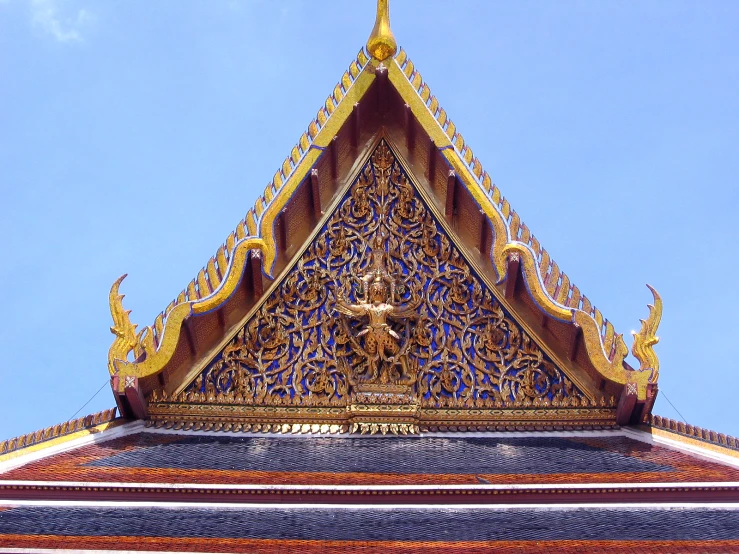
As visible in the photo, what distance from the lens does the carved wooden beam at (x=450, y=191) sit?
8.95 meters

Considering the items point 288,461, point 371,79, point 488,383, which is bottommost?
point 288,461

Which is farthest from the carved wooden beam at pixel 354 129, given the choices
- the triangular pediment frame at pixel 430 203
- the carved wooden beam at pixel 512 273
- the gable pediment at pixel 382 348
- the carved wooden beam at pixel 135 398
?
the carved wooden beam at pixel 135 398

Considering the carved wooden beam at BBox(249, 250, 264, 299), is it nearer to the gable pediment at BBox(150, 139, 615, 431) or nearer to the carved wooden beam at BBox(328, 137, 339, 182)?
the gable pediment at BBox(150, 139, 615, 431)

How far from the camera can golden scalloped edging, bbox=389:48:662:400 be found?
26.3 feet

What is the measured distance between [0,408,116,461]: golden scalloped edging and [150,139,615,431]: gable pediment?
0.36m

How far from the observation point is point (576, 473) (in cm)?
698

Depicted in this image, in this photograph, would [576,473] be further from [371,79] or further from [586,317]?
[371,79]

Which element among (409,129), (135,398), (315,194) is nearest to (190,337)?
(135,398)

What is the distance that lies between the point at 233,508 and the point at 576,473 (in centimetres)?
210

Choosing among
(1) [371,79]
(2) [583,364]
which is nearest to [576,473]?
(2) [583,364]

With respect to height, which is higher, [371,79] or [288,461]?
[371,79]

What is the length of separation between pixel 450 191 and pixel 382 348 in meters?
1.44

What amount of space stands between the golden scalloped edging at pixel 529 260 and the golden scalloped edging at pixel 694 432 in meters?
0.31

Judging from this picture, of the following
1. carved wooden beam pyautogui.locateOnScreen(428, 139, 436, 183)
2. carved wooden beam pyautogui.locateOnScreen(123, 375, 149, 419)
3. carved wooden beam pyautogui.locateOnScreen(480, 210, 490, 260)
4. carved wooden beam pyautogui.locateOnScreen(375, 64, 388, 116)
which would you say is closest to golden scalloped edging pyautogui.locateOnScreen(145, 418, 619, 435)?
carved wooden beam pyautogui.locateOnScreen(123, 375, 149, 419)
